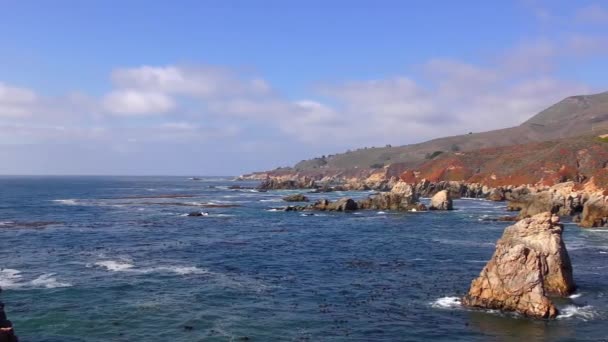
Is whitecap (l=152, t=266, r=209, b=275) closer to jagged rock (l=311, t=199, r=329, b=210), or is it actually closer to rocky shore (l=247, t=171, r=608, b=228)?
rocky shore (l=247, t=171, r=608, b=228)

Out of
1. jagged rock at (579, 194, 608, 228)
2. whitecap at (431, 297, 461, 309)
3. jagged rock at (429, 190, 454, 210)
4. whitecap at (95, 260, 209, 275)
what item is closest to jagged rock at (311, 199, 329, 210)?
jagged rock at (429, 190, 454, 210)

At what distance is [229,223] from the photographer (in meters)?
96.2

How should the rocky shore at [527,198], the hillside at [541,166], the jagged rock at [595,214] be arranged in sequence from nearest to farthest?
the jagged rock at [595,214] < the rocky shore at [527,198] < the hillside at [541,166]

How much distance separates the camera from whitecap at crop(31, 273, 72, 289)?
149 feet

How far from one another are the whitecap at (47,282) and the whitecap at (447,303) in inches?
1168

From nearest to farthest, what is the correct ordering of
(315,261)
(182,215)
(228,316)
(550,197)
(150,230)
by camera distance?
(228,316) → (315,261) → (150,230) → (550,197) → (182,215)

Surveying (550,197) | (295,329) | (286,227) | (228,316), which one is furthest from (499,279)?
(550,197)

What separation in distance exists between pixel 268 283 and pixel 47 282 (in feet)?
61.9

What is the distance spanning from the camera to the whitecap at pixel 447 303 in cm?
→ 3925

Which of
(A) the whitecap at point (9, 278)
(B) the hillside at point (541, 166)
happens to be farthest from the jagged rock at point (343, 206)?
(A) the whitecap at point (9, 278)

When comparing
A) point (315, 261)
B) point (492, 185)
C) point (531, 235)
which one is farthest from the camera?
point (492, 185)

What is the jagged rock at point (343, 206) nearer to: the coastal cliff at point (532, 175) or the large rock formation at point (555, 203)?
the coastal cliff at point (532, 175)

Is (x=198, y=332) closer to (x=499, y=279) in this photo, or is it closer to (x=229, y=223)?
(x=499, y=279)

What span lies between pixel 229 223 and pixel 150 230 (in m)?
15.4
